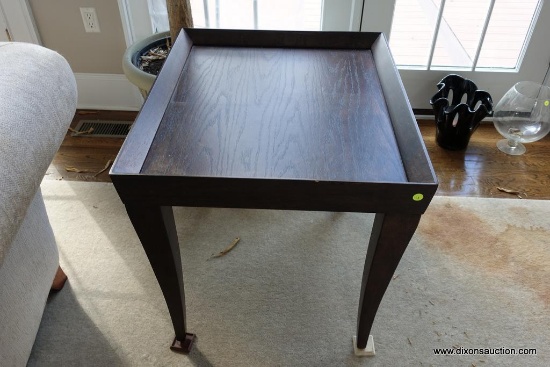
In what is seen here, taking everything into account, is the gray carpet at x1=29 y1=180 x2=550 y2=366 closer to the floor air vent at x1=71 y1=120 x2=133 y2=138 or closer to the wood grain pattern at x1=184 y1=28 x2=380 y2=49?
the floor air vent at x1=71 y1=120 x2=133 y2=138

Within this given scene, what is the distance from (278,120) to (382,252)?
0.34m

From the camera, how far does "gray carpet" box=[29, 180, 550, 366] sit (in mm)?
1169

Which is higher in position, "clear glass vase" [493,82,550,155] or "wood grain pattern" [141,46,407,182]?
"wood grain pattern" [141,46,407,182]

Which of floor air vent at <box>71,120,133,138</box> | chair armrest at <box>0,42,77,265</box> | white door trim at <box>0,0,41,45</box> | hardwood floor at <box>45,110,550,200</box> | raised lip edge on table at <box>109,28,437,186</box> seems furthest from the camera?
floor air vent at <box>71,120,133,138</box>

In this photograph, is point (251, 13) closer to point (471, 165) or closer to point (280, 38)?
point (280, 38)

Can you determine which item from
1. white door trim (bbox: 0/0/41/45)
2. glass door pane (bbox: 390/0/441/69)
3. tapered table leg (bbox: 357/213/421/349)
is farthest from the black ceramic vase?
white door trim (bbox: 0/0/41/45)

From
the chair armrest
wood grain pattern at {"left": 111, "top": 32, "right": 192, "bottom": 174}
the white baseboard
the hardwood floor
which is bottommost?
the hardwood floor

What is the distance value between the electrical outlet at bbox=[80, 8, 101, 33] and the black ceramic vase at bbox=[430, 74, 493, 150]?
140 cm

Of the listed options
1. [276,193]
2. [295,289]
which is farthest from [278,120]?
[295,289]

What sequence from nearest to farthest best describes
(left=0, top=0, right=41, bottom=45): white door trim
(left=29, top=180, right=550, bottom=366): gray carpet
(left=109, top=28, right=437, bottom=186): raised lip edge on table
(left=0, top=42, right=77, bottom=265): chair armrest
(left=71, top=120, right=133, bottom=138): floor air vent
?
(left=0, top=42, right=77, bottom=265): chair armrest
(left=109, top=28, right=437, bottom=186): raised lip edge on table
(left=29, top=180, right=550, bottom=366): gray carpet
(left=0, top=0, right=41, bottom=45): white door trim
(left=71, top=120, right=133, bottom=138): floor air vent

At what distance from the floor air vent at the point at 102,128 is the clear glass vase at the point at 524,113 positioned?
155 centimetres

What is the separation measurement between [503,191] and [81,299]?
1.48 meters

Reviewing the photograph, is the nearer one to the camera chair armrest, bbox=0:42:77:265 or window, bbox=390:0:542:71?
chair armrest, bbox=0:42:77:265

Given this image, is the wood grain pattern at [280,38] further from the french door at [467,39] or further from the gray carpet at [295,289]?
the french door at [467,39]
